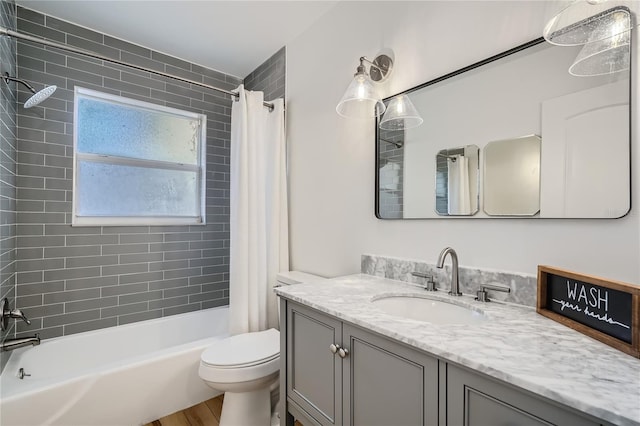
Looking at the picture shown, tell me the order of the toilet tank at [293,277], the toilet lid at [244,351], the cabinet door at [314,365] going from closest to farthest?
the cabinet door at [314,365] < the toilet lid at [244,351] < the toilet tank at [293,277]

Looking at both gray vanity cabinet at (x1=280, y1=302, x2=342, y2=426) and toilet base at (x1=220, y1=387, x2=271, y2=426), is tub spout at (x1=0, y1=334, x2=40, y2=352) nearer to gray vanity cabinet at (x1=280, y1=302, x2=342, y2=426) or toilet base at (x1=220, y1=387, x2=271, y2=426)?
toilet base at (x1=220, y1=387, x2=271, y2=426)

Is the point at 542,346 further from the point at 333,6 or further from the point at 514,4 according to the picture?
the point at 333,6

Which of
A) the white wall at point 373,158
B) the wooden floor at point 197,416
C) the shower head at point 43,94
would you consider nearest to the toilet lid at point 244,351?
the wooden floor at point 197,416

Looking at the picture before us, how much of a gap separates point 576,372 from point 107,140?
295 centimetres

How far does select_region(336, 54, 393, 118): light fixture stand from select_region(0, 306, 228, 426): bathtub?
5.66ft

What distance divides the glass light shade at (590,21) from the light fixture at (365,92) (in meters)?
0.74

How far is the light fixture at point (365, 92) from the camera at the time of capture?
1.50 m

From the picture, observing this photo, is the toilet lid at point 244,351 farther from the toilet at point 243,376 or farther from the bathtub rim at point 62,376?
the bathtub rim at point 62,376

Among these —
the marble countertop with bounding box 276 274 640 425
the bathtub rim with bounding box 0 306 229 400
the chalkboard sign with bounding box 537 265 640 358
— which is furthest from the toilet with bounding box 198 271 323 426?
the chalkboard sign with bounding box 537 265 640 358

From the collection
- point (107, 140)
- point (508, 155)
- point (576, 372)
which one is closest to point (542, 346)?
point (576, 372)

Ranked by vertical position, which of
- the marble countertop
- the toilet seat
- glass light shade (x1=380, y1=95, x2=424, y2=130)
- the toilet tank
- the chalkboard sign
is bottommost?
the toilet seat

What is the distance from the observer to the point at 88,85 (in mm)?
2242

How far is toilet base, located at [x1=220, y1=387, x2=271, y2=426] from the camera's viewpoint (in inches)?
62.2

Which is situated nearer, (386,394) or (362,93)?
(386,394)
